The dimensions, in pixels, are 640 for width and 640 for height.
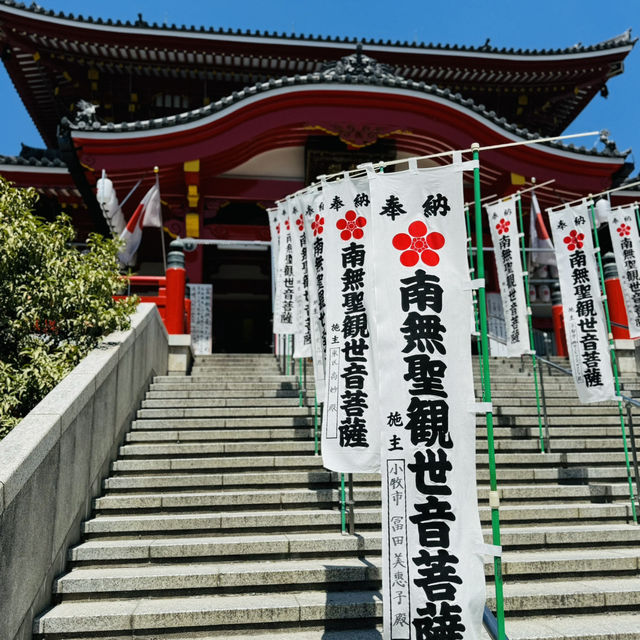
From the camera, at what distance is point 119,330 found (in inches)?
271

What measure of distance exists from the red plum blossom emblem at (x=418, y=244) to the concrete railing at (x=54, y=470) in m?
2.87

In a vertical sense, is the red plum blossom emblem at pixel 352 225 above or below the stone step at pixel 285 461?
above

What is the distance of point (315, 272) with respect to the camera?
19.7 feet

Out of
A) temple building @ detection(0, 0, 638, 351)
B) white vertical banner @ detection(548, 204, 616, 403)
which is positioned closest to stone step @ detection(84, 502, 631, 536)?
white vertical banner @ detection(548, 204, 616, 403)

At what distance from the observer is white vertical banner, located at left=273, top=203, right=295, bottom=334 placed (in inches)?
305

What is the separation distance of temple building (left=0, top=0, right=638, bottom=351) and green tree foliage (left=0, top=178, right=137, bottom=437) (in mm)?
5466

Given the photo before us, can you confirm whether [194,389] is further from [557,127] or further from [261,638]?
[557,127]

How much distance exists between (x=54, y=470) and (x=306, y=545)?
216 cm

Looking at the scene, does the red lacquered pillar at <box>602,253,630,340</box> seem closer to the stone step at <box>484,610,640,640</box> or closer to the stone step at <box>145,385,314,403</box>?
the stone step at <box>145,385,314,403</box>

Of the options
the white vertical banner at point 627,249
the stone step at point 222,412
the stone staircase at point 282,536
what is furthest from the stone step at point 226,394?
the white vertical banner at point 627,249

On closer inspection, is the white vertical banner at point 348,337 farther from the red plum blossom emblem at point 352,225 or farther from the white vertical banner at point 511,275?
the white vertical banner at point 511,275

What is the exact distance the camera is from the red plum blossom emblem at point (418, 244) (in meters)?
3.76

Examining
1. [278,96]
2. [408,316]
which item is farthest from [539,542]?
[278,96]

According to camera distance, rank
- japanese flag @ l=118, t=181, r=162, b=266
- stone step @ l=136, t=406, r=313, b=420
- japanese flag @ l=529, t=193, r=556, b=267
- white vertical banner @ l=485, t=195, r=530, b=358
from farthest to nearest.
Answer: japanese flag @ l=529, t=193, r=556, b=267, japanese flag @ l=118, t=181, r=162, b=266, white vertical banner @ l=485, t=195, r=530, b=358, stone step @ l=136, t=406, r=313, b=420
